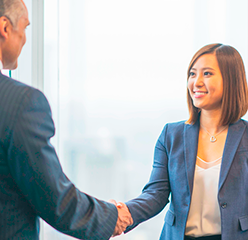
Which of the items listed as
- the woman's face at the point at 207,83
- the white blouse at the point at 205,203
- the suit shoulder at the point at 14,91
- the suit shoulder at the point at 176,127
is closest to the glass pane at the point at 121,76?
the suit shoulder at the point at 176,127

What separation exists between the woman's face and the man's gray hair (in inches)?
35.6

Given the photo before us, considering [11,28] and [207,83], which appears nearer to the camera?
[11,28]

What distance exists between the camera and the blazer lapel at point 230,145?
1.35m

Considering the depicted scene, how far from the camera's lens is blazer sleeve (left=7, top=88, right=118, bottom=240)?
35.6 inches

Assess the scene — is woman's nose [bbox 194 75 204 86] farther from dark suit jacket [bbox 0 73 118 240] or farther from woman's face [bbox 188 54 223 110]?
dark suit jacket [bbox 0 73 118 240]

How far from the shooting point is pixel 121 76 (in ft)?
7.35

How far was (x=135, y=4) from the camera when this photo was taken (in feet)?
7.27

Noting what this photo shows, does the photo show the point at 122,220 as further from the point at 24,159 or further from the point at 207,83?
the point at 207,83

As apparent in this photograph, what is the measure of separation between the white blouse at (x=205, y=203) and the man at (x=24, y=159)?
2.00 ft

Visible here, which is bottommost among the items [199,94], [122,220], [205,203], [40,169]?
[122,220]

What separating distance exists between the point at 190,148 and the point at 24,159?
2.91 feet

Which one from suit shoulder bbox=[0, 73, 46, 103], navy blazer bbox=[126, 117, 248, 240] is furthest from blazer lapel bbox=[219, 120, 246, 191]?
suit shoulder bbox=[0, 73, 46, 103]

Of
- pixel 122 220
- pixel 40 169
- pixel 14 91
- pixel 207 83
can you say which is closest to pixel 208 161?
pixel 207 83

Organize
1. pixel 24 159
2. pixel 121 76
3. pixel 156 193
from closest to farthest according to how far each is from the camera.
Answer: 1. pixel 24 159
2. pixel 156 193
3. pixel 121 76
